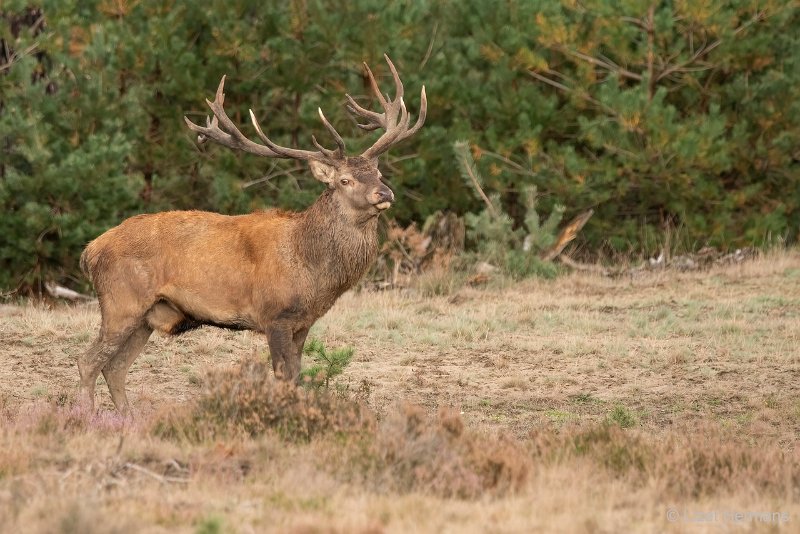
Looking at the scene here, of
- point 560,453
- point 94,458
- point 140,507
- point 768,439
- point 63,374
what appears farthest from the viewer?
point 63,374

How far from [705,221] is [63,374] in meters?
11.9

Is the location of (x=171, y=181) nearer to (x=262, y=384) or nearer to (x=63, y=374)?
(x=63, y=374)

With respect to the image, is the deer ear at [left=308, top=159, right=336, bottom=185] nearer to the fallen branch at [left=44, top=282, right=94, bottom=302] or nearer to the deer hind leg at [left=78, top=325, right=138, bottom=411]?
the deer hind leg at [left=78, top=325, right=138, bottom=411]

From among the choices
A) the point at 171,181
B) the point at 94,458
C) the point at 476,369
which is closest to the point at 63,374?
the point at 476,369

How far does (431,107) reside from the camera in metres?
21.0

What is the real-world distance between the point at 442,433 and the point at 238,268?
8.92ft

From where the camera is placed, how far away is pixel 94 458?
702cm

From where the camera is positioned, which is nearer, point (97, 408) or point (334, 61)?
point (97, 408)

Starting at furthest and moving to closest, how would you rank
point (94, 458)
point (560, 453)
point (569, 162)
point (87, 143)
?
point (569, 162) < point (87, 143) < point (560, 453) < point (94, 458)

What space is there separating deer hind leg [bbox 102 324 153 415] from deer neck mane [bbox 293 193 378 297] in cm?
144

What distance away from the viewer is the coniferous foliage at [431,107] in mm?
18375

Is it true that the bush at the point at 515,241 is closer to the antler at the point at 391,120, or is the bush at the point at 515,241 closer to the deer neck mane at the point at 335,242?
the antler at the point at 391,120

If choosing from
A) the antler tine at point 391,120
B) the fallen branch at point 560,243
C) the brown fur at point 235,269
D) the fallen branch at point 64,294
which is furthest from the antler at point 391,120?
the fallen branch at point 64,294

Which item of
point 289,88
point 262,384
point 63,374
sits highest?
point 289,88
